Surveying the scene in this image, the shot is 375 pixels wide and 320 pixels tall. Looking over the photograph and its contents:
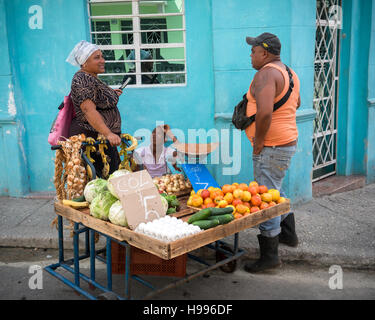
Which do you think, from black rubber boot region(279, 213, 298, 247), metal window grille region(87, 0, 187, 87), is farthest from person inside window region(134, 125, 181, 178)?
black rubber boot region(279, 213, 298, 247)

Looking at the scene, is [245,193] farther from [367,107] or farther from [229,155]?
[367,107]

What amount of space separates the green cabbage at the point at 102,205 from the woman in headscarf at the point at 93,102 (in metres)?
0.75

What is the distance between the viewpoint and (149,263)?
325 cm

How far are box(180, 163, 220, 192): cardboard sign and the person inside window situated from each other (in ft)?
2.31

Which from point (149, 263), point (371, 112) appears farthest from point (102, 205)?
point (371, 112)

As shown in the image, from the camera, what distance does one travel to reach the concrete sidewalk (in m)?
3.96

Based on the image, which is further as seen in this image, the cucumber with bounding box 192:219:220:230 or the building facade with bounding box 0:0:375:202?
the building facade with bounding box 0:0:375:202

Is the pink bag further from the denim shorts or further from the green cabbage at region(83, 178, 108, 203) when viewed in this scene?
the denim shorts

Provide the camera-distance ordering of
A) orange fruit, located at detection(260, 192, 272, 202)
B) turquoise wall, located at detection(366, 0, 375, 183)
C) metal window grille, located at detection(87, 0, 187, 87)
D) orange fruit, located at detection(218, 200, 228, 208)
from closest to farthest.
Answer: orange fruit, located at detection(218, 200, 228, 208) → orange fruit, located at detection(260, 192, 272, 202) → metal window grille, located at detection(87, 0, 187, 87) → turquoise wall, located at detection(366, 0, 375, 183)

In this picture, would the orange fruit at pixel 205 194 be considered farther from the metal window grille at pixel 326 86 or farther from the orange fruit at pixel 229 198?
the metal window grille at pixel 326 86

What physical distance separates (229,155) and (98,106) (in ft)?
6.96

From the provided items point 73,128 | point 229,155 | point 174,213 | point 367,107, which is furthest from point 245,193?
point 367,107

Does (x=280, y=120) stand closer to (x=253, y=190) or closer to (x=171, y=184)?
(x=253, y=190)
